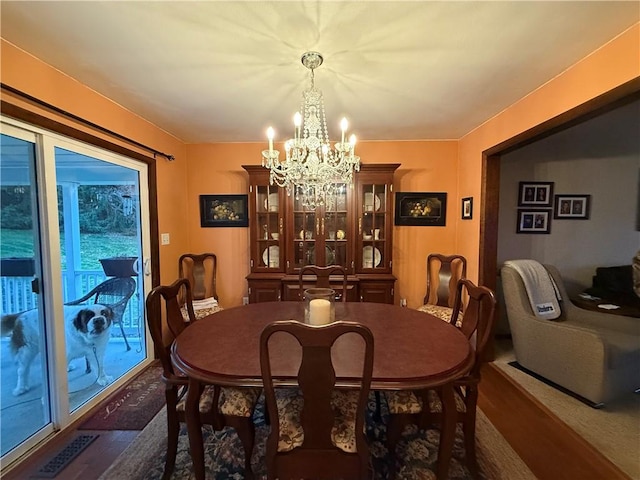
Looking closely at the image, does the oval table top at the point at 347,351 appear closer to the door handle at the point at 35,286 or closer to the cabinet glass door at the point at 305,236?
the door handle at the point at 35,286

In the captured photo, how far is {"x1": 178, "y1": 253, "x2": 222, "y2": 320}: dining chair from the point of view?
136 inches

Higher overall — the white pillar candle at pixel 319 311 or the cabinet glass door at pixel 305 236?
the cabinet glass door at pixel 305 236

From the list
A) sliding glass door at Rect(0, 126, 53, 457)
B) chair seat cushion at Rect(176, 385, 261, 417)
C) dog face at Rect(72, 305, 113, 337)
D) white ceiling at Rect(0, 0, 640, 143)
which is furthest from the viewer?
dog face at Rect(72, 305, 113, 337)

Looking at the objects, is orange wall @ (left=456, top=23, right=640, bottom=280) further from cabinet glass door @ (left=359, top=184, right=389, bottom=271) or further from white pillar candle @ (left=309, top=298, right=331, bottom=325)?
white pillar candle @ (left=309, top=298, right=331, bottom=325)

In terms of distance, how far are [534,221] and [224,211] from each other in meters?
3.75

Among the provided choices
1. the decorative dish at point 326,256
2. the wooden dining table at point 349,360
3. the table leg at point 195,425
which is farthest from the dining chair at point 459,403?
the decorative dish at point 326,256

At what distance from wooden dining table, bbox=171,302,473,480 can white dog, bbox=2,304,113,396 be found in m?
1.08

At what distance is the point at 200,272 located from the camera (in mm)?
3539

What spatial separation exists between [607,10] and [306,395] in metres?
2.17

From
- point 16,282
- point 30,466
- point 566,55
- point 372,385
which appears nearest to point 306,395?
point 372,385

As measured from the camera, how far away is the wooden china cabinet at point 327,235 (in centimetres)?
336

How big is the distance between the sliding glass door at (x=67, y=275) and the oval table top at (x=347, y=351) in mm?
1080

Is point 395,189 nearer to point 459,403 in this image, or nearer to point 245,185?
point 245,185

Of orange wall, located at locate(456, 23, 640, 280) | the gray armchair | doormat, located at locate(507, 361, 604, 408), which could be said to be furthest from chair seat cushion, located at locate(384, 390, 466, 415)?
orange wall, located at locate(456, 23, 640, 280)
